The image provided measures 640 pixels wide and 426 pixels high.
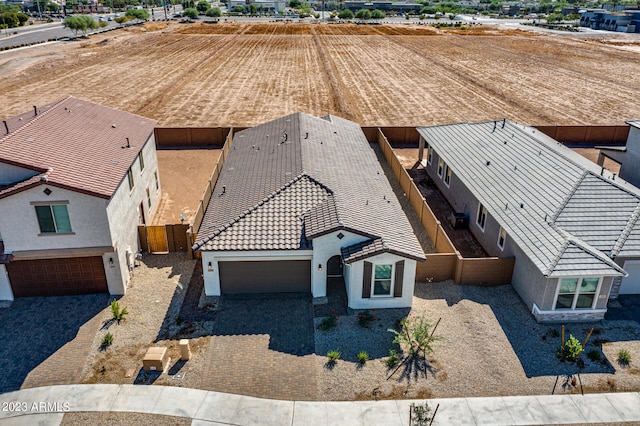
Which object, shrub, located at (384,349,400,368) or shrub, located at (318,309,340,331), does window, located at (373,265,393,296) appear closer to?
shrub, located at (318,309,340,331)

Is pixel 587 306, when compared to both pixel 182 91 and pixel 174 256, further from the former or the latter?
pixel 182 91

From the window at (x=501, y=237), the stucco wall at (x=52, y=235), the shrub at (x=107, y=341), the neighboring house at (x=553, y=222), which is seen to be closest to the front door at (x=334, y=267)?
the neighboring house at (x=553, y=222)

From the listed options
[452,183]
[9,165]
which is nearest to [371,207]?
[452,183]

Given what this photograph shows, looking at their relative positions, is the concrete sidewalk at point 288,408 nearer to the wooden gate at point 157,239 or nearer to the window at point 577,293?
the window at point 577,293

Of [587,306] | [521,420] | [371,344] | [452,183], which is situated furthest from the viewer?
[452,183]

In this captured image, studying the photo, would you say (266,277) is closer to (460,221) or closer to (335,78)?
(460,221)

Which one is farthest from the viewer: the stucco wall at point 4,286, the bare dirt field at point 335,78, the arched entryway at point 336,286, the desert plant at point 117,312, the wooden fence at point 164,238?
the bare dirt field at point 335,78

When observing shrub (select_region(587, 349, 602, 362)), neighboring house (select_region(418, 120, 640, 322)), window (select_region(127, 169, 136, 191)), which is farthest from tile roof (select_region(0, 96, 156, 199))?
shrub (select_region(587, 349, 602, 362))
